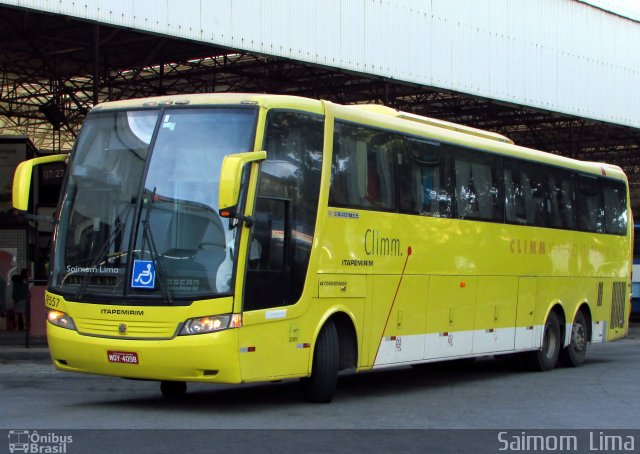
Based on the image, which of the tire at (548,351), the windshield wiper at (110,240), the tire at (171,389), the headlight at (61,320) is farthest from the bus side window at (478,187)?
the headlight at (61,320)

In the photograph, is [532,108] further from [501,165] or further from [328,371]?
[328,371]

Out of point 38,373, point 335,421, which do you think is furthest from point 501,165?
point 38,373

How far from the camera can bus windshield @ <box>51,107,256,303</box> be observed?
1071 centimetres

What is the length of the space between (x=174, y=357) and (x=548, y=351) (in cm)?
889

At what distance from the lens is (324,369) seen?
38.9 ft

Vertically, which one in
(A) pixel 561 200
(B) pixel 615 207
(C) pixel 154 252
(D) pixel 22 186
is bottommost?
(C) pixel 154 252

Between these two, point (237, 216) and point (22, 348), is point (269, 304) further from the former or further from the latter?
point (22, 348)

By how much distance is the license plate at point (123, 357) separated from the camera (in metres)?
10.7

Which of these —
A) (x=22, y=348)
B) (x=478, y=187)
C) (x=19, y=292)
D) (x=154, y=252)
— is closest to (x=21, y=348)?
(x=22, y=348)

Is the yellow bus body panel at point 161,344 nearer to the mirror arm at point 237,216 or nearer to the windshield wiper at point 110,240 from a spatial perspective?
the windshield wiper at point 110,240
